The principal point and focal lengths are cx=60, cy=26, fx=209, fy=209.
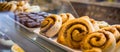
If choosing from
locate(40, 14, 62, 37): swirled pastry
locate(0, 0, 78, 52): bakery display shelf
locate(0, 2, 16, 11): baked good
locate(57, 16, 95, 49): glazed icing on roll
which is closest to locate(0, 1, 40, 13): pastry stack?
locate(0, 2, 16, 11): baked good

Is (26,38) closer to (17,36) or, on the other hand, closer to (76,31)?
(17,36)

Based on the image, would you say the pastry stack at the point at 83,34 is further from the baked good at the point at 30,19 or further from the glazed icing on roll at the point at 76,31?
the baked good at the point at 30,19

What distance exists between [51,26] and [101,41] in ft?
0.95

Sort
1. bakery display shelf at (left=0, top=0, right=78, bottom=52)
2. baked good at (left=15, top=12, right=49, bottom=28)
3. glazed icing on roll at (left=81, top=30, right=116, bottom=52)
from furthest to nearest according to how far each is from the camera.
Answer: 1. baked good at (left=15, top=12, right=49, bottom=28)
2. bakery display shelf at (left=0, top=0, right=78, bottom=52)
3. glazed icing on roll at (left=81, top=30, right=116, bottom=52)

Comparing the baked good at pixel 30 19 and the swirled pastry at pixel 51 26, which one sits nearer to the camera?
the swirled pastry at pixel 51 26

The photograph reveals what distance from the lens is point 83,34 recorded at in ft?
2.26

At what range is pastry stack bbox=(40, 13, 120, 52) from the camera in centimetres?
61

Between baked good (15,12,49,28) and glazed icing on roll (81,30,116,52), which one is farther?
baked good (15,12,49,28)

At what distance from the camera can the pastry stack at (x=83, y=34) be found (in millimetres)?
611

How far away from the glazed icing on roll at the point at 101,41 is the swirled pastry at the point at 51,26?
217 millimetres

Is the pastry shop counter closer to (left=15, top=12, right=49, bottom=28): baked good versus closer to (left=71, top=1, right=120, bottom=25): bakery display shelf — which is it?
→ (left=15, top=12, right=49, bottom=28): baked good

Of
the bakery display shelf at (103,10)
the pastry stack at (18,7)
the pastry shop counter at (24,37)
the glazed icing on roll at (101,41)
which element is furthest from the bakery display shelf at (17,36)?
the bakery display shelf at (103,10)

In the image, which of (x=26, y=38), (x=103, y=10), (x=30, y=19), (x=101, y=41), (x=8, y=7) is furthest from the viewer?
(x=103, y=10)

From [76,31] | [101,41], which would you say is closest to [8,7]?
[76,31]
